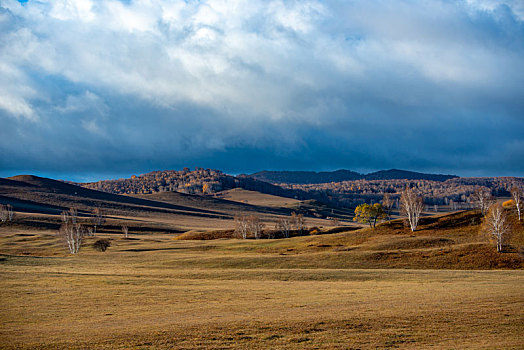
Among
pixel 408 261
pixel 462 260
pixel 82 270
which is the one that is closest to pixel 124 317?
pixel 82 270

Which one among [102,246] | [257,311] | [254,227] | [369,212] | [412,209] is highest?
[412,209]

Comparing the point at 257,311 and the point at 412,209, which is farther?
the point at 412,209

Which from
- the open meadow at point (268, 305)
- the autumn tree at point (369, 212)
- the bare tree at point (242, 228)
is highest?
the autumn tree at point (369, 212)

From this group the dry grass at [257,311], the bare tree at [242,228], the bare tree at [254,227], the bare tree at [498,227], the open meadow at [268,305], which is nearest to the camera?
the dry grass at [257,311]

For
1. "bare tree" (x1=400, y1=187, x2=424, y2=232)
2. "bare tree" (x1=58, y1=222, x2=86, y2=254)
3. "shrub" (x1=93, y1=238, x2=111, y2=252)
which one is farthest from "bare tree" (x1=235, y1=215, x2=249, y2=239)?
"bare tree" (x1=58, y1=222, x2=86, y2=254)

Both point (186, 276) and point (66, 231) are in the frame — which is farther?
point (66, 231)

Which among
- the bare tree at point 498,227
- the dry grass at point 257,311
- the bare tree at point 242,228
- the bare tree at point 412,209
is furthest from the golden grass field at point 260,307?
the bare tree at point 242,228

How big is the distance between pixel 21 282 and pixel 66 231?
1986 inches

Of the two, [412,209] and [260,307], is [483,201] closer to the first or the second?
[412,209]

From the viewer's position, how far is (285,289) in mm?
34812

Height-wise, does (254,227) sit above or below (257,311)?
above

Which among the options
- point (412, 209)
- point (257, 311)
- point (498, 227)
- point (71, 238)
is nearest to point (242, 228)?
point (412, 209)

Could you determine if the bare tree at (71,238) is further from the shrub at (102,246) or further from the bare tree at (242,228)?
the bare tree at (242,228)

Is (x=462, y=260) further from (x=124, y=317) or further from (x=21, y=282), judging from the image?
(x=21, y=282)
